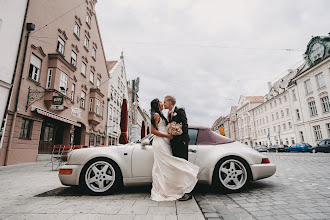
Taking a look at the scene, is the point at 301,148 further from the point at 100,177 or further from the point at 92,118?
the point at 100,177

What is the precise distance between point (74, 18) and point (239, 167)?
803 inches

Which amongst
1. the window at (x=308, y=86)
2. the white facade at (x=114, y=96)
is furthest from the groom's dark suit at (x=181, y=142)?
the window at (x=308, y=86)

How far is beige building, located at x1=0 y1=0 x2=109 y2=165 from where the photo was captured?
11.2 meters

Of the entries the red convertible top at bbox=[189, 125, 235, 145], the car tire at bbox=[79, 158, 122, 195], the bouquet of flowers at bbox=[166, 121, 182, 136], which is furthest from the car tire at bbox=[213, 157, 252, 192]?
the car tire at bbox=[79, 158, 122, 195]

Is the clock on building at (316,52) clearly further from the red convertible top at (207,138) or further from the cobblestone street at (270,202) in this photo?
the red convertible top at (207,138)

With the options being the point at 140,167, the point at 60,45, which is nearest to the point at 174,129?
the point at 140,167

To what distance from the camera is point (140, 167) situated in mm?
3701

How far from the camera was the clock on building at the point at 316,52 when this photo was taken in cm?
3036

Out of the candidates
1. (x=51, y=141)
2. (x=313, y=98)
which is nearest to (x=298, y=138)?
(x=313, y=98)

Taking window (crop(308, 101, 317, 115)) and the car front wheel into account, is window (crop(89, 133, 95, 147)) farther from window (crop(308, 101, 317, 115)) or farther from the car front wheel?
window (crop(308, 101, 317, 115))

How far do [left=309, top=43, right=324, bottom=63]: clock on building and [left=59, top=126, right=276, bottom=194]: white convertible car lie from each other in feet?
119

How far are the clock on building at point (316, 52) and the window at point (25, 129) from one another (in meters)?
39.0

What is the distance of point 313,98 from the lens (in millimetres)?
32062

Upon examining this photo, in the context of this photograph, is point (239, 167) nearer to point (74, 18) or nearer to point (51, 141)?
point (51, 141)
